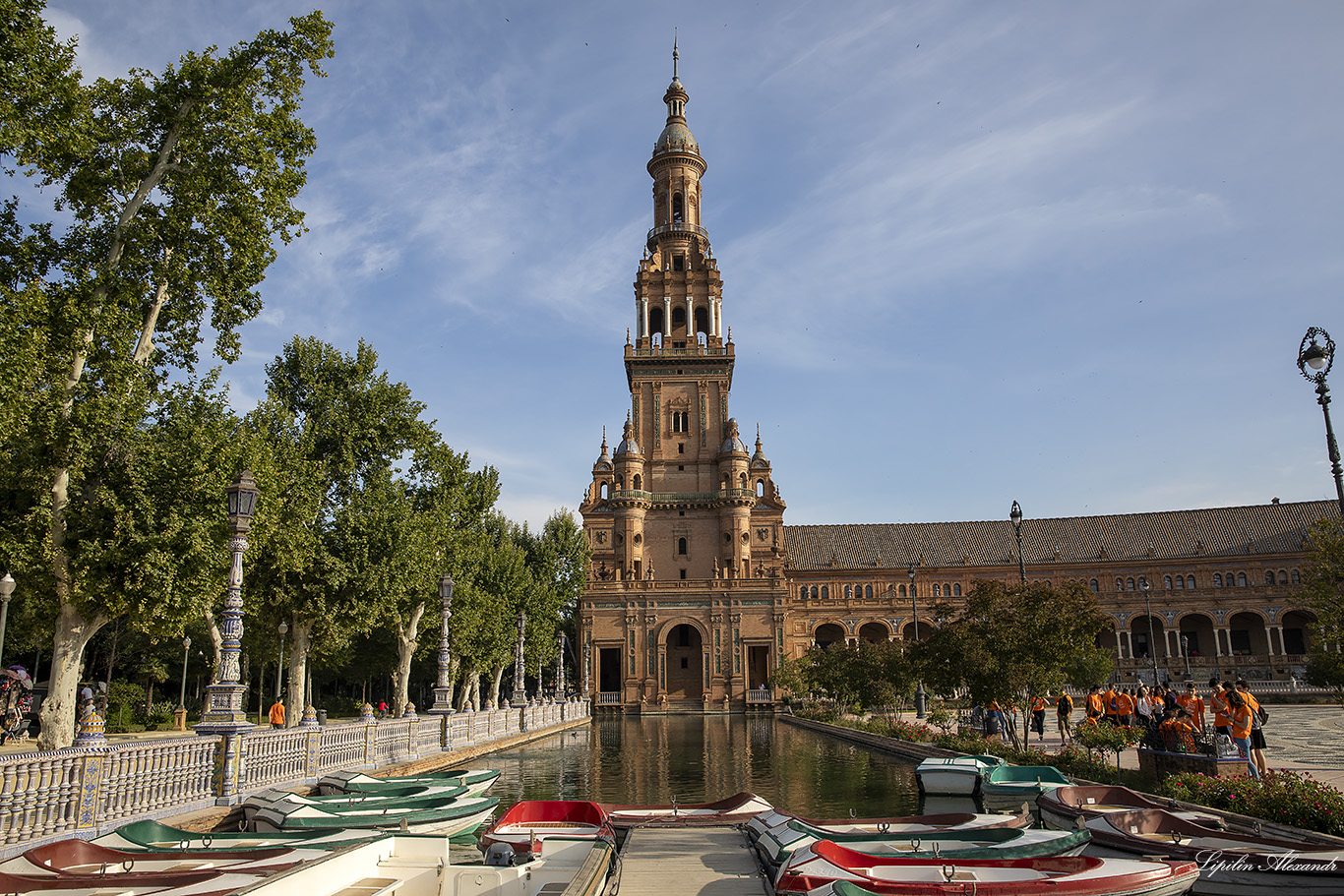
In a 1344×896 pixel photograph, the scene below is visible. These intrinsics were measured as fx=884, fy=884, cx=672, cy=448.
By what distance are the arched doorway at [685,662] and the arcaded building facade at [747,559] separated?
15 centimetres

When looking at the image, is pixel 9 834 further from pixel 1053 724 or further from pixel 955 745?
pixel 1053 724

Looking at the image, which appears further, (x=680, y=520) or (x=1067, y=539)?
(x=1067, y=539)

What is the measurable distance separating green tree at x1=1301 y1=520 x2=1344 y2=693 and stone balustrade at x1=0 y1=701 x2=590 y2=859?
20268 mm

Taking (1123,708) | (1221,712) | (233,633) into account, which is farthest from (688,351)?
(233,633)

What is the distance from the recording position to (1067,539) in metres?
82.3

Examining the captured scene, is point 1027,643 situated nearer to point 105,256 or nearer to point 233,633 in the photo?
point 233,633

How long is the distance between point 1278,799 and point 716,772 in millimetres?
14990

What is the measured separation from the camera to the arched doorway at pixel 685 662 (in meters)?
66.8

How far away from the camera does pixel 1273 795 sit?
12.0m

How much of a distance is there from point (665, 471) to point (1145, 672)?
43037 millimetres

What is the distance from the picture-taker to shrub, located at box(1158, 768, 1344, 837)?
36.7ft

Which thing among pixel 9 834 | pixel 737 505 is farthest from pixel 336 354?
pixel 737 505

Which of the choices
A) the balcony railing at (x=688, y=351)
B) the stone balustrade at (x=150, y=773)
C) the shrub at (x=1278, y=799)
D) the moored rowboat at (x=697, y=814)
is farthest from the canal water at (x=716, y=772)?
the balcony railing at (x=688, y=351)

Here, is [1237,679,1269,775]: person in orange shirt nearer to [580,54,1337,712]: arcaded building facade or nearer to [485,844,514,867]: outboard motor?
Answer: [485,844,514,867]: outboard motor
